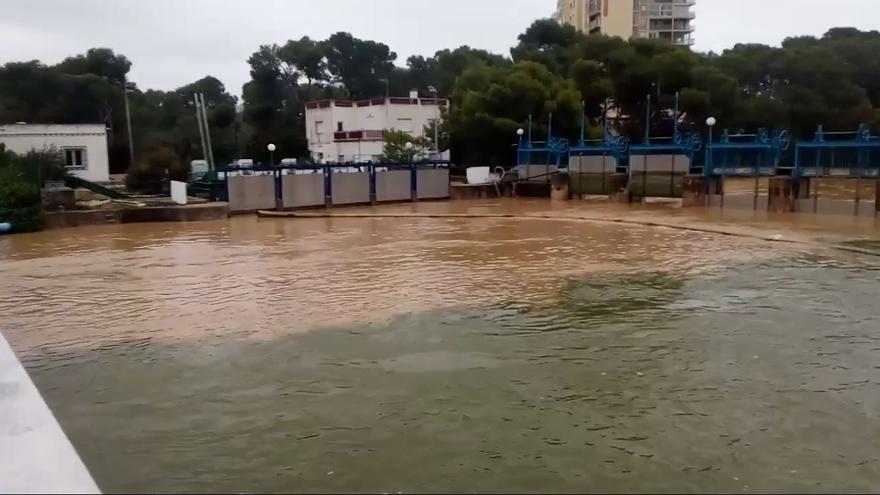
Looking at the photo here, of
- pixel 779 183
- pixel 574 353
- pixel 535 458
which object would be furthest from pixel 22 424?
pixel 779 183

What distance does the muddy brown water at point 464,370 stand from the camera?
6312mm

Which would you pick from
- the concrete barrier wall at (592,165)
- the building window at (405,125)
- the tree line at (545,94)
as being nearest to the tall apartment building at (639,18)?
the tree line at (545,94)

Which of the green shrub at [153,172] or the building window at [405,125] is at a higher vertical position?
the building window at [405,125]

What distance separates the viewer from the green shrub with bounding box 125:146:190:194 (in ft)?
119

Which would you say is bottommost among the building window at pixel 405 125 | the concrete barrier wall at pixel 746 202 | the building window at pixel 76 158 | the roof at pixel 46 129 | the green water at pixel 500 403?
the green water at pixel 500 403

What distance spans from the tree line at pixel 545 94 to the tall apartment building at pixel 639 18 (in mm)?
23910

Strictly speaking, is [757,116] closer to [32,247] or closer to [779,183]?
[779,183]

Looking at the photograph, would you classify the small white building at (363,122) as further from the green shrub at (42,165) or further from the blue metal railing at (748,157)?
the blue metal railing at (748,157)

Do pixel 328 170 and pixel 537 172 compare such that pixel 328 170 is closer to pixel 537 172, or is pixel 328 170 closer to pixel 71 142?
pixel 537 172

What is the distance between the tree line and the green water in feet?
104

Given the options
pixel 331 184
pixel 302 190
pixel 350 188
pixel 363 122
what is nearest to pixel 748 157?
pixel 350 188

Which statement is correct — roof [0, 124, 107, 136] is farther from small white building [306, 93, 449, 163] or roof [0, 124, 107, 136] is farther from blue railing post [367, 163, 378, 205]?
small white building [306, 93, 449, 163]

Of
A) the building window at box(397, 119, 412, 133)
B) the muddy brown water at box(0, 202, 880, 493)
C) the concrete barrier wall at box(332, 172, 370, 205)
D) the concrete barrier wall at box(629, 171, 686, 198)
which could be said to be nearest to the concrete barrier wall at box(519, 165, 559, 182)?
the concrete barrier wall at box(629, 171, 686, 198)

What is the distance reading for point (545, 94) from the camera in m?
42.8
